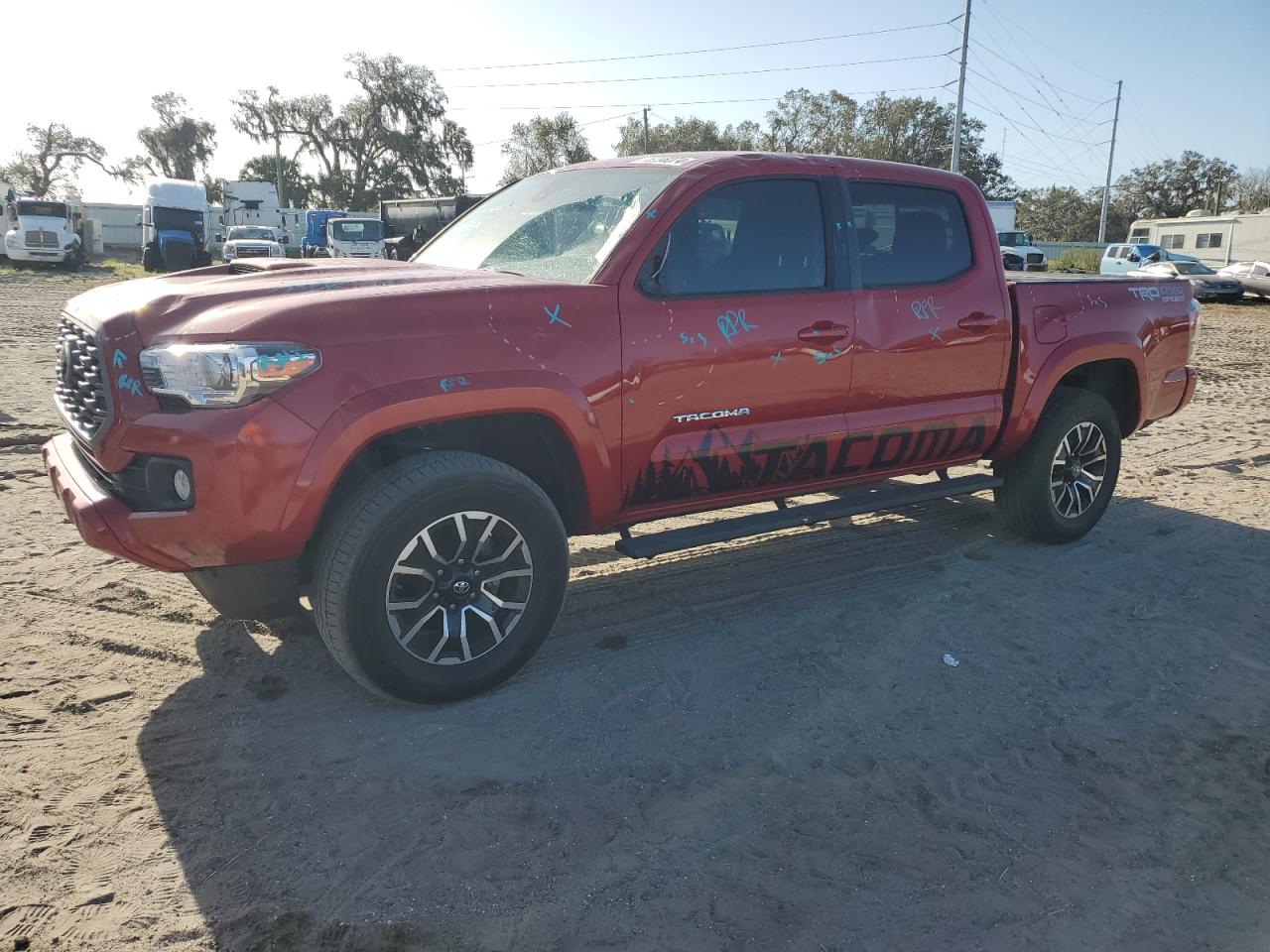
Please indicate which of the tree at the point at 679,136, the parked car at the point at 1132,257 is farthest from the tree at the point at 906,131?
the parked car at the point at 1132,257

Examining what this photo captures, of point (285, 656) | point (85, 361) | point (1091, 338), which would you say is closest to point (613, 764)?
point (285, 656)

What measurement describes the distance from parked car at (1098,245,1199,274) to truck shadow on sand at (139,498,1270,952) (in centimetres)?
2764

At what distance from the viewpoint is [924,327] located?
14.8 ft

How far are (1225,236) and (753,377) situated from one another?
1526 inches

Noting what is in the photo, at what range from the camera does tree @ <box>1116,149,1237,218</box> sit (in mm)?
66750

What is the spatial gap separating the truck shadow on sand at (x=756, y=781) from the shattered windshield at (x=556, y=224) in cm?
162

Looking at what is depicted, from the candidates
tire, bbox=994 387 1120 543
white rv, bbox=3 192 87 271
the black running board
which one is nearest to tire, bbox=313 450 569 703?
the black running board

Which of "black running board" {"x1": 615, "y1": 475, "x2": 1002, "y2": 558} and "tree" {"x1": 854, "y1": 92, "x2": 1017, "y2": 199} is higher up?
"tree" {"x1": 854, "y1": 92, "x2": 1017, "y2": 199}

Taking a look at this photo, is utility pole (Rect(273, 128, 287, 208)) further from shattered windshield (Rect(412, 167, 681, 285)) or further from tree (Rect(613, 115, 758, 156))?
shattered windshield (Rect(412, 167, 681, 285))

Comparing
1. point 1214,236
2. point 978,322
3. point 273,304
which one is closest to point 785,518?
point 978,322

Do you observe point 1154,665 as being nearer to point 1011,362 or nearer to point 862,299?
point 1011,362

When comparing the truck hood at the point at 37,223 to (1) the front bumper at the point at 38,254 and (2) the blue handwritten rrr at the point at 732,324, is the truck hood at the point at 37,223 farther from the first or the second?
(2) the blue handwritten rrr at the point at 732,324

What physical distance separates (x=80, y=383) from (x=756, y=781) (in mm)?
2749

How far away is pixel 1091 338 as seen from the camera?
17.1 feet
